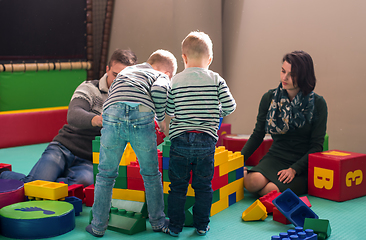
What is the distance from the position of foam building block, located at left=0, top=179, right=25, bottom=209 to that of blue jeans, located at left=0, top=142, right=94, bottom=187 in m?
0.20

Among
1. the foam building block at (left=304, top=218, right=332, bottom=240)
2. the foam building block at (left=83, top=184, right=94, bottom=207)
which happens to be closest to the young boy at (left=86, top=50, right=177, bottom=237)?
the foam building block at (left=83, top=184, right=94, bottom=207)

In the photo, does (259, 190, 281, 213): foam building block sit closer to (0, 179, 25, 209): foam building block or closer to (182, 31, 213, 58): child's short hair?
(182, 31, 213, 58): child's short hair

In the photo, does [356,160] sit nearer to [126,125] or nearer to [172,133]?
[172,133]

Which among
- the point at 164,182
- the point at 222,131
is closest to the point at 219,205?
the point at 164,182

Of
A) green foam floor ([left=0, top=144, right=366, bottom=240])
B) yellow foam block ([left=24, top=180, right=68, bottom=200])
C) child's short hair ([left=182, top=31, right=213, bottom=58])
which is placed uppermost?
child's short hair ([left=182, top=31, right=213, bottom=58])

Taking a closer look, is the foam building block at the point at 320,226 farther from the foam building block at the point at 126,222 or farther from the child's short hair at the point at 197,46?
the child's short hair at the point at 197,46

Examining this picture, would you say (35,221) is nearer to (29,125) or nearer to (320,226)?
(320,226)

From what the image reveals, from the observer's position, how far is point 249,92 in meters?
3.77

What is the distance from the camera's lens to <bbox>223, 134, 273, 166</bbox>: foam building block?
293cm

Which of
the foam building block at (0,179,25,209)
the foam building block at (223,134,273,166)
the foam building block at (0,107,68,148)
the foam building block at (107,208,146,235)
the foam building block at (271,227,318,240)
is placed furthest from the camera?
the foam building block at (0,107,68,148)

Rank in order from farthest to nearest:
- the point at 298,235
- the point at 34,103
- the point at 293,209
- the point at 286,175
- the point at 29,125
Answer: the point at 34,103
the point at 29,125
the point at 286,175
the point at 293,209
the point at 298,235

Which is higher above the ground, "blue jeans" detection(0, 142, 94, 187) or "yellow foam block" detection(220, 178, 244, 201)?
"blue jeans" detection(0, 142, 94, 187)

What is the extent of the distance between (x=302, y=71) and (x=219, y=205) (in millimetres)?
910

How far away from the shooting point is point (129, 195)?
190 cm
